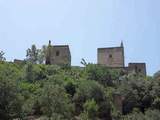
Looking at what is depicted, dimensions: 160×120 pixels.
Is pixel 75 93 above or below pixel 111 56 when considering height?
below

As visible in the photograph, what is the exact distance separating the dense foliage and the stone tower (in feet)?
23.5

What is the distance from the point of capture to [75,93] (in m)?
46.3

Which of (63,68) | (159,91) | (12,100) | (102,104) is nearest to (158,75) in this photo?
(159,91)

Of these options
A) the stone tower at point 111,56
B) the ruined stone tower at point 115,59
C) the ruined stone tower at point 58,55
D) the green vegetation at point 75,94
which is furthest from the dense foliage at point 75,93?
the stone tower at point 111,56

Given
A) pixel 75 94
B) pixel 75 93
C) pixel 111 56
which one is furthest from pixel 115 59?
pixel 75 94

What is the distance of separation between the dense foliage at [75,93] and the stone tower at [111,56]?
7165 millimetres

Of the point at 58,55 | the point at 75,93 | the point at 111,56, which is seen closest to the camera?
the point at 75,93

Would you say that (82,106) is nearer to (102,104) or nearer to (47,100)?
(102,104)

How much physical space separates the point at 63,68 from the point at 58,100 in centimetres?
2077

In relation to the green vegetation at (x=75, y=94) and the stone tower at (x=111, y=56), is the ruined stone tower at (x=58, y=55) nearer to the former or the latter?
the green vegetation at (x=75, y=94)

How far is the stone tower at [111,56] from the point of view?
65.4 meters

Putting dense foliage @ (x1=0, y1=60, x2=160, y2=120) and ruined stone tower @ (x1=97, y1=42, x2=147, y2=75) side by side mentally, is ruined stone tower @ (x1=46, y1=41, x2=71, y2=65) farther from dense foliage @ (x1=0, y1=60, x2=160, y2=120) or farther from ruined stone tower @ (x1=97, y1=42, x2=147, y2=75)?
dense foliage @ (x1=0, y1=60, x2=160, y2=120)

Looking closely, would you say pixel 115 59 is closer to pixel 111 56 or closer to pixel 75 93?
pixel 111 56

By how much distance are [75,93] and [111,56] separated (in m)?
20.4
